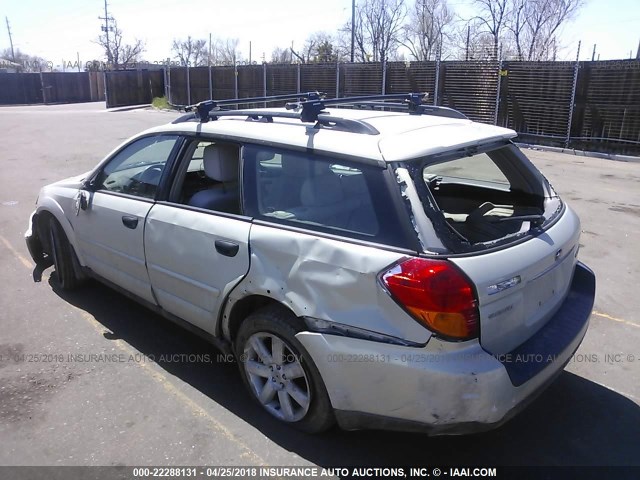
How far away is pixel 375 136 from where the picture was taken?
8.96ft

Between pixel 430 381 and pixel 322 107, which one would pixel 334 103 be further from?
pixel 430 381

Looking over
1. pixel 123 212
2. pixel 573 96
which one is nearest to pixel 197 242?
pixel 123 212

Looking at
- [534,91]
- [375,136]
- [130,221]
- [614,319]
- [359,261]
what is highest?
[534,91]

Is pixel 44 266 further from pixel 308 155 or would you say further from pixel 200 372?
pixel 308 155

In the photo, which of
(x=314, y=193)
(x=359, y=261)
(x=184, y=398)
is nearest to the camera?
(x=359, y=261)

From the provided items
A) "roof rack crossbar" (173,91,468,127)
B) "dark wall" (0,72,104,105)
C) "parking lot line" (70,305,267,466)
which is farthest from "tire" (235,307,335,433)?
"dark wall" (0,72,104,105)

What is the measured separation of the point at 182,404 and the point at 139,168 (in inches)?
74.8

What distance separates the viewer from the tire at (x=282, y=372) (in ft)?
9.02

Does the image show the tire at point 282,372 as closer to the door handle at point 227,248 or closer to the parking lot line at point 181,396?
the parking lot line at point 181,396

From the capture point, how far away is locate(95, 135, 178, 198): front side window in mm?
3746

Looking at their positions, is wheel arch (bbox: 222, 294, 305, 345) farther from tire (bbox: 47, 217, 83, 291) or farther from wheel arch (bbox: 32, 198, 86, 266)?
tire (bbox: 47, 217, 83, 291)

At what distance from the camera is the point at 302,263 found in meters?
2.64

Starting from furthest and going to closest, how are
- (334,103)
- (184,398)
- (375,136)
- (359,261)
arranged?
(334,103)
(184,398)
(375,136)
(359,261)

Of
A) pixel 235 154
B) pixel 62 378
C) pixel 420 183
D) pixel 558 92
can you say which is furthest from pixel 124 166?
pixel 558 92
